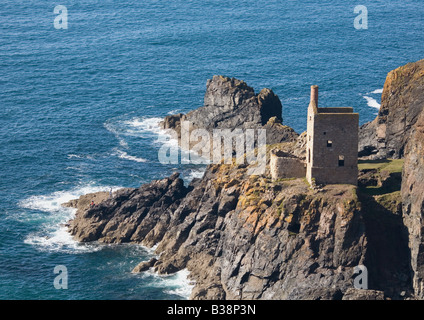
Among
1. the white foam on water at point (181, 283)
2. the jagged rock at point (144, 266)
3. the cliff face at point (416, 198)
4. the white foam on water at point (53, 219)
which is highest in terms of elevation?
the cliff face at point (416, 198)

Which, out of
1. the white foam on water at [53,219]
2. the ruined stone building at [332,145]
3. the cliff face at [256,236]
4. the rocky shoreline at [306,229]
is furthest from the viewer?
the white foam on water at [53,219]

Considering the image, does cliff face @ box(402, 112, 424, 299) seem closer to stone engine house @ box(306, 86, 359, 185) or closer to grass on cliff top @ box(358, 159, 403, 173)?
grass on cliff top @ box(358, 159, 403, 173)

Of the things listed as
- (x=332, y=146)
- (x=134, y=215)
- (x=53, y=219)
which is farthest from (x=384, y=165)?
(x=53, y=219)

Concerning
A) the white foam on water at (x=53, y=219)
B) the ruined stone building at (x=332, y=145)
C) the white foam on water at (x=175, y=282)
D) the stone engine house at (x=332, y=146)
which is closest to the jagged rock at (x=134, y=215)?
the white foam on water at (x=53, y=219)

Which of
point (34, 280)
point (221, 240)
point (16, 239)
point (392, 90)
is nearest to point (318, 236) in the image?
point (221, 240)

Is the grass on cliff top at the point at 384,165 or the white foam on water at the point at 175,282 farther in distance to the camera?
the grass on cliff top at the point at 384,165

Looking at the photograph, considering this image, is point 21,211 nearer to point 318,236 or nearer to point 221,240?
point 221,240

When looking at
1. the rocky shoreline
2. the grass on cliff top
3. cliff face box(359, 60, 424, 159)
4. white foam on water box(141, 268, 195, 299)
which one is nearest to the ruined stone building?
the rocky shoreline

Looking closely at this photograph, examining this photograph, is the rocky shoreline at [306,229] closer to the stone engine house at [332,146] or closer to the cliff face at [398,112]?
the cliff face at [398,112]

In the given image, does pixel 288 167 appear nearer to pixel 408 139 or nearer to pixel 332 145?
pixel 332 145
